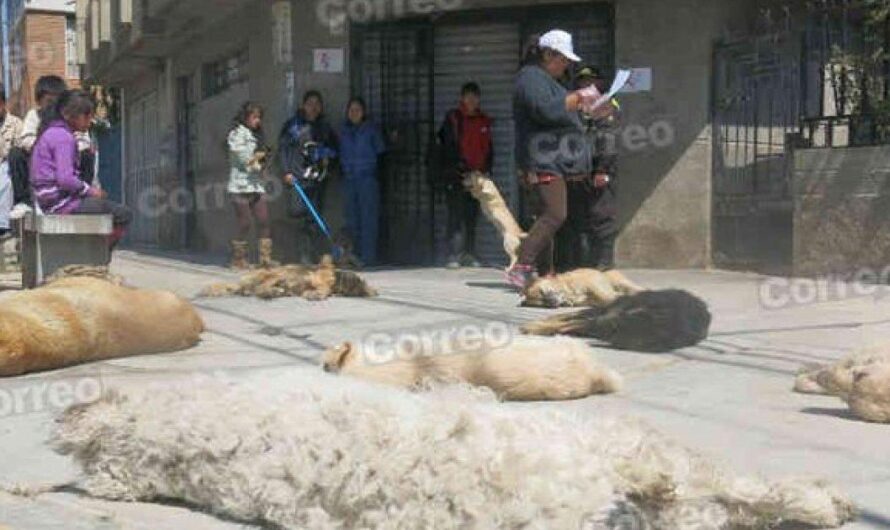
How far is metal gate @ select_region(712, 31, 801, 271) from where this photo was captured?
37.2 ft

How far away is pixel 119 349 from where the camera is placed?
22.4 ft

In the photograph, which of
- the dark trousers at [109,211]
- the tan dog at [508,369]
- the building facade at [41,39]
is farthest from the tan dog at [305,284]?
the building facade at [41,39]

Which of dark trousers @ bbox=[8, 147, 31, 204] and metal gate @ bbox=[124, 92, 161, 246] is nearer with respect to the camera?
dark trousers @ bbox=[8, 147, 31, 204]

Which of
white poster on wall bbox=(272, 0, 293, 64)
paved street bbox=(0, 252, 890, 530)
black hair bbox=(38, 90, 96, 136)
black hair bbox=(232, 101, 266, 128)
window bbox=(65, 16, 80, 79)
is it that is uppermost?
window bbox=(65, 16, 80, 79)

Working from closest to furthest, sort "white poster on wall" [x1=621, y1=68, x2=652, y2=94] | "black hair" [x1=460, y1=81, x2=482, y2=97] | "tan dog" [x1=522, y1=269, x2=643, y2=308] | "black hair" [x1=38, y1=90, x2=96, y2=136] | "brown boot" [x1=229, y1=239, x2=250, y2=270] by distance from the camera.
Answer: "tan dog" [x1=522, y1=269, x2=643, y2=308], "black hair" [x1=38, y1=90, x2=96, y2=136], "white poster on wall" [x1=621, y1=68, x2=652, y2=94], "black hair" [x1=460, y1=81, x2=482, y2=97], "brown boot" [x1=229, y1=239, x2=250, y2=270]

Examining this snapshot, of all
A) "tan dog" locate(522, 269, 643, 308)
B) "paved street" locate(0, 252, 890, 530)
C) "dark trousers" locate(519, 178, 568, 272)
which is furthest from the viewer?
"dark trousers" locate(519, 178, 568, 272)

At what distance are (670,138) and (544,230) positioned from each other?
11.7 ft

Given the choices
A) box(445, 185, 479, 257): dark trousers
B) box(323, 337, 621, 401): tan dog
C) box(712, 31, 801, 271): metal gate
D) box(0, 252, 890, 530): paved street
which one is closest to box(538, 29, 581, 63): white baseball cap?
box(0, 252, 890, 530): paved street

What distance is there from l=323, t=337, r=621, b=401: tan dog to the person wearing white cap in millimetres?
3405

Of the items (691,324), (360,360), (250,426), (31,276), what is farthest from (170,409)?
(31,276)

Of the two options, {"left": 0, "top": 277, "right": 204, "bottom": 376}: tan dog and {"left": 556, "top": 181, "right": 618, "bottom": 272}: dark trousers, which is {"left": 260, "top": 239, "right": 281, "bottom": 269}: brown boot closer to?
{"left": 556, "top": 181, "right": 618, "bottom": 272}: dark trousers

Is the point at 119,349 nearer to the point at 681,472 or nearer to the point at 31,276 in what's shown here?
the point at 31,276

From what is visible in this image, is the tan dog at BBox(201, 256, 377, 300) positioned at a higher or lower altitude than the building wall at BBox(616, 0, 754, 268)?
lower

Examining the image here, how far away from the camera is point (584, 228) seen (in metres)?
10.3
